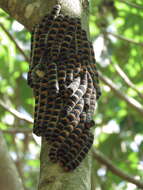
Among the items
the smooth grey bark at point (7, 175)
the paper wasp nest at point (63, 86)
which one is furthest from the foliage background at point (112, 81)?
the paper wasp nest at point (63, 86)

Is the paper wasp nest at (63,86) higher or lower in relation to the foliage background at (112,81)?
higher

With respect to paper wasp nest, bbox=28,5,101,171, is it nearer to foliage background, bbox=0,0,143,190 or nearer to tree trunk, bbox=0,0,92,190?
tree trunk, bbox=0,0,92,190

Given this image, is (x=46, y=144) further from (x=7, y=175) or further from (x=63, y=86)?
(x=7, y=175)

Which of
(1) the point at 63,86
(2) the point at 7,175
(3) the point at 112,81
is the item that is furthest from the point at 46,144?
(3) the point at 112,81

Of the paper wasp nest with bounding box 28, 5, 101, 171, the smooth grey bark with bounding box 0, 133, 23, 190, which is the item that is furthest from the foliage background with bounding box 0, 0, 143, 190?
the paper wasp nest with bounding box 28, 5, 101, 171

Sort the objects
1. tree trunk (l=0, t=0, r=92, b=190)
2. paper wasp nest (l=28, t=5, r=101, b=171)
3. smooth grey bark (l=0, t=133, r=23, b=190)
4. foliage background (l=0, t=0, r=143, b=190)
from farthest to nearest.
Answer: foliage background (l=0, t=0, r=143, b=190) < smooth grey bark (l=0, t=133, r=23, b=190) < paper wasp nest (l=28, t=5, r=101, b=171) < tree trunk (l=0, t=0, r=92, b=190)

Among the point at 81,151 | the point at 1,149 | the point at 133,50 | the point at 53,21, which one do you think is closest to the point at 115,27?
the point at 133,50

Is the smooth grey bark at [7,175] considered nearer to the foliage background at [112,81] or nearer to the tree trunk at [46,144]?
the tree trunk at [46,144]
